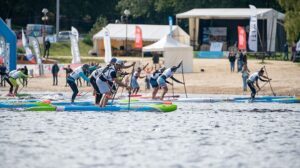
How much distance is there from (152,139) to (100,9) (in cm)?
7245

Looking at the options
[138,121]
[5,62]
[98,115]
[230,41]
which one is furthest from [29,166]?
[230,41]

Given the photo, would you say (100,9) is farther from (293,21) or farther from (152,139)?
(152,139)

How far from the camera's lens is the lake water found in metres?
15.8

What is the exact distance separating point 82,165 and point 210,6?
227 ft

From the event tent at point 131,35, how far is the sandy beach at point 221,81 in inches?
388

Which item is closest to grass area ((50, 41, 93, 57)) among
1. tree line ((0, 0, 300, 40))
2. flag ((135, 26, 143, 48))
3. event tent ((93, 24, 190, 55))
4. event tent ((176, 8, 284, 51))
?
event tent ((93, 24, 190, 55))

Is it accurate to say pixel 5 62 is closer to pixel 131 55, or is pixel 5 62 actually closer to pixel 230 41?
pixel 131 55

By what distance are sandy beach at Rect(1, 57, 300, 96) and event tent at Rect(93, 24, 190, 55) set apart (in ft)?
32.3

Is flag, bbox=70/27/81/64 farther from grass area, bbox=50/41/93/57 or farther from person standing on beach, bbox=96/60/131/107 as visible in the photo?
person standing on beach, bbox=96/60/131/107

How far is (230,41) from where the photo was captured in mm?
72625

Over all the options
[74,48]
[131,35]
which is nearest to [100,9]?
[131,35]

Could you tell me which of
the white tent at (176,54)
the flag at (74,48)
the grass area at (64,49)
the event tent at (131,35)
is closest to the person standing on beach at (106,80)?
the white tent at (176,54)

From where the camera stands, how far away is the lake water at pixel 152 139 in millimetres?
15812

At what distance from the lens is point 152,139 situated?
19281mm
